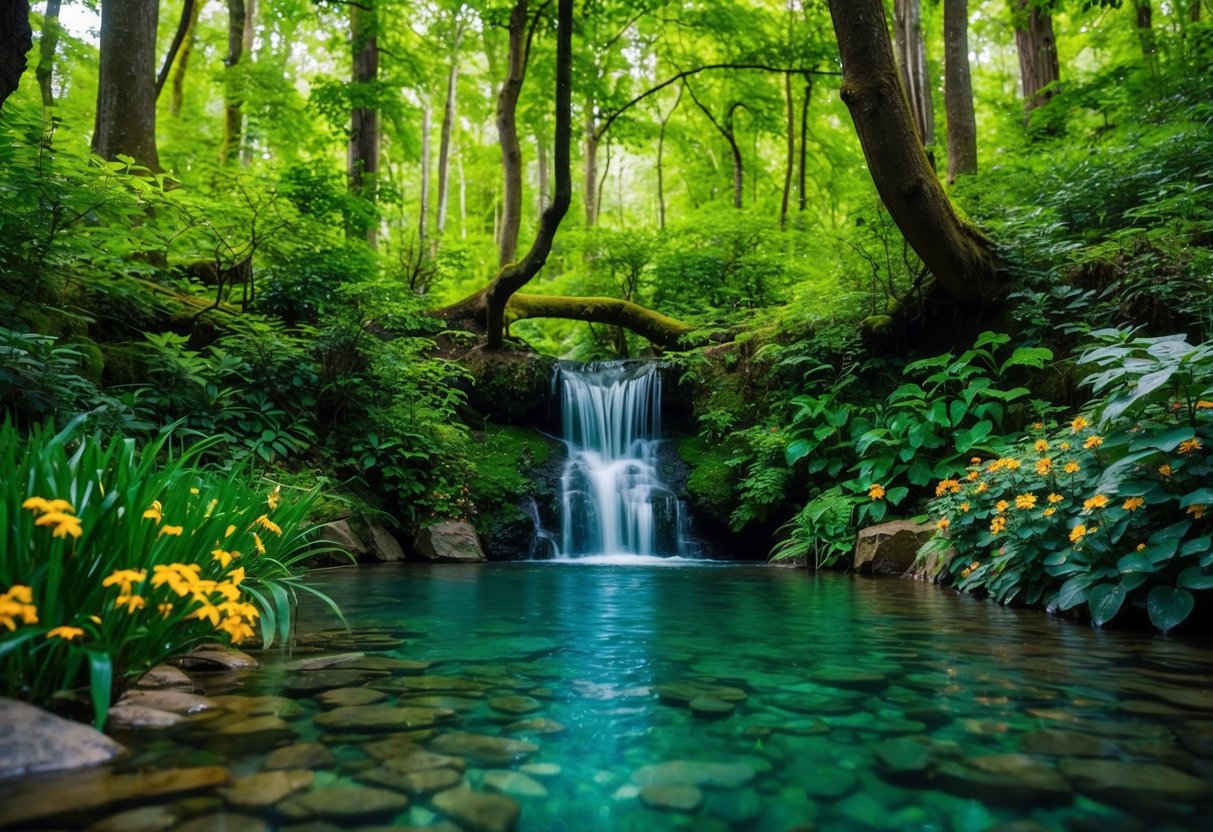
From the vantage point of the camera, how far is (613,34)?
16.7 m

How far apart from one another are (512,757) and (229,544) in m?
1.56

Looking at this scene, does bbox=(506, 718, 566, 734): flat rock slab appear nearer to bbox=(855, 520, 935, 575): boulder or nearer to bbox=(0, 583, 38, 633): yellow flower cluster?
bbox=(0, 583, 38, 633): yellow flower cluster

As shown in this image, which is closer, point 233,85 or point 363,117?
point 363,117

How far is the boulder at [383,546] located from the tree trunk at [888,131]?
20.9 feet

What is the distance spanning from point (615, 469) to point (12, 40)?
26.2ft

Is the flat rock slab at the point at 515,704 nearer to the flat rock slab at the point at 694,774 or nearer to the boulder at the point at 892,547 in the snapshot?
the flat rock slab at the point at 694,774

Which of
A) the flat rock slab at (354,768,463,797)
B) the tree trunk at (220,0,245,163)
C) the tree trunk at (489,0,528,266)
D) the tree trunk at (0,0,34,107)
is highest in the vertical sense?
the tree trunk at (220,0,245,163)

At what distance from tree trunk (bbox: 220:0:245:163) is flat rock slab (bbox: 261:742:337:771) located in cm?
1367

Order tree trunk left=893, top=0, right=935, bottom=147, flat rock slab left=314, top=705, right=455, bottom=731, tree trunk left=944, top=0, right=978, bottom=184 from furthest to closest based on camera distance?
tree trunk left=893, top=0, right=935, bottom=147 < tree trunk left=944, top=0, right=978, bottom=184 < flat rock slab left=314, top=705, right=455, bottom=731

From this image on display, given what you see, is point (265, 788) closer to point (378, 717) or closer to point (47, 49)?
point (378, 717)

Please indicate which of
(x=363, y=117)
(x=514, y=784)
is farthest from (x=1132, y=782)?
(x=363, y=117)

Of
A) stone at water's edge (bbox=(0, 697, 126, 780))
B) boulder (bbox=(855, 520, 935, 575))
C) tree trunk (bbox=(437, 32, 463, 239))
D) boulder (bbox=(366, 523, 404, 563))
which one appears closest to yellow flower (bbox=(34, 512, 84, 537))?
stone at water's edge (bbox=(0, 697, 126, 780))

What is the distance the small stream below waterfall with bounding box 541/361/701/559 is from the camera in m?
9.45

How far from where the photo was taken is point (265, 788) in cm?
147
